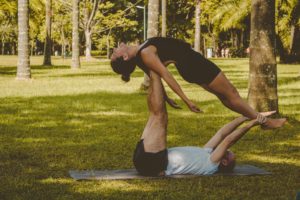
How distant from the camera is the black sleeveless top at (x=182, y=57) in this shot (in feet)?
25.4

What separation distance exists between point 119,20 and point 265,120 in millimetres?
59101

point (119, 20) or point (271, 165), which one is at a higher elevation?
point (119, 20)

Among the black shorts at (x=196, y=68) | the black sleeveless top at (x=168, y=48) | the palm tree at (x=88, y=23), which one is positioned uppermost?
the palm tree at (x=88, y=23)

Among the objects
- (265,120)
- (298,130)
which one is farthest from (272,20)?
(265,120)

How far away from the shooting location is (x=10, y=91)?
20.9m

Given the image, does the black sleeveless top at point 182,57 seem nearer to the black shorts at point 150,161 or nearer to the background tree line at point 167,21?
the black shorts at point 150,161

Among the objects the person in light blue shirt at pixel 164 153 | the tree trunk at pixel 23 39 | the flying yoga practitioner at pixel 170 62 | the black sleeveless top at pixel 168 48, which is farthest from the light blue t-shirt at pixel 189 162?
the tree trunk at pixel 23 39

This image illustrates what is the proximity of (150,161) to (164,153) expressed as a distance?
0.19 m

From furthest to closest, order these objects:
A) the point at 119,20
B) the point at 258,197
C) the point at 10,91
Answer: the point at 119,20 < the point at 10,91 < the point at 258,197

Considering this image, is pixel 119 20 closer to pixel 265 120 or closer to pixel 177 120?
pixel 177 120

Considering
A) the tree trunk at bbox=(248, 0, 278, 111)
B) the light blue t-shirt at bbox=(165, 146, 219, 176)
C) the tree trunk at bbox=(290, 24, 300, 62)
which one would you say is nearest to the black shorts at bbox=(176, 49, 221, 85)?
the light blue t-shirt at bbox=(165, 146, 219, 176)

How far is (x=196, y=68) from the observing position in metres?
7.85

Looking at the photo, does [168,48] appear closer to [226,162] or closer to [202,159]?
[202,159]

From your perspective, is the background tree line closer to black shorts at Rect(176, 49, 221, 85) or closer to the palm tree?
the palm tree
